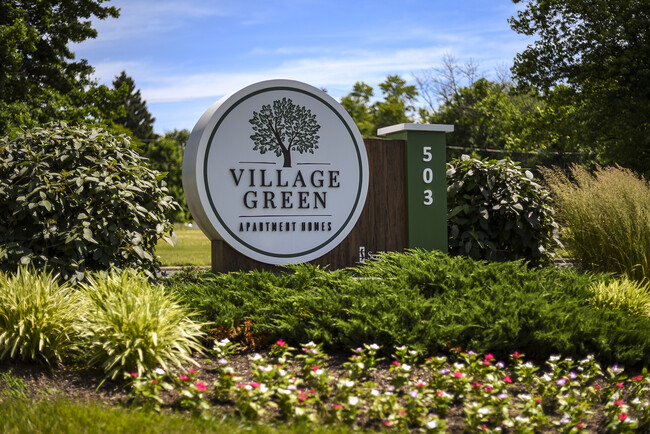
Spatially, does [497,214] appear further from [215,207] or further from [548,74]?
[548,74]

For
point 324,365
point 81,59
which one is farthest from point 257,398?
point 81,59

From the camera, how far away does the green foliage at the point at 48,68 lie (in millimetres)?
19188

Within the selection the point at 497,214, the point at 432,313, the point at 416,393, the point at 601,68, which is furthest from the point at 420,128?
the point at 601,68

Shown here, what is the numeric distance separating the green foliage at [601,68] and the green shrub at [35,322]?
17684mm

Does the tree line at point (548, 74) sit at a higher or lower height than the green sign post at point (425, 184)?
higher

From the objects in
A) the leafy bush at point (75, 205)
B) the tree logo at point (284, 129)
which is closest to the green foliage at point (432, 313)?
the leafy bush at point (75, 205)

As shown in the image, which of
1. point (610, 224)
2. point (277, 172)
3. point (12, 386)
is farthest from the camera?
point (610, 224)

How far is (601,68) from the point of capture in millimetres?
20094

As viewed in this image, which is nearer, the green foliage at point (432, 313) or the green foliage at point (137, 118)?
the green foliage at point (432, 313)

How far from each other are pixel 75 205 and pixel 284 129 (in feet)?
9.01

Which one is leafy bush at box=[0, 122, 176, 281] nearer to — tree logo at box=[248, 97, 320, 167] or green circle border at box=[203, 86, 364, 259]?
green circle border at box=[203, 86, 364, 259]

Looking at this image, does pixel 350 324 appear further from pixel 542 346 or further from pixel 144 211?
pixel 144 211

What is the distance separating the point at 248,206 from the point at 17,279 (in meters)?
2.91

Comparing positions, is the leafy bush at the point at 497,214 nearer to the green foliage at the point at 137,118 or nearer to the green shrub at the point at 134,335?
the green shrub at the point at 134,335
